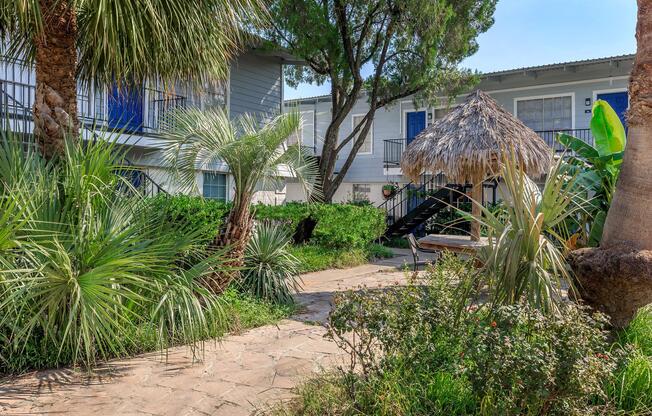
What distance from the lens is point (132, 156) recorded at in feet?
44.7

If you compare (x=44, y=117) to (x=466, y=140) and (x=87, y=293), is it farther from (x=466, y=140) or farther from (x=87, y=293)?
(x=466, y=140)

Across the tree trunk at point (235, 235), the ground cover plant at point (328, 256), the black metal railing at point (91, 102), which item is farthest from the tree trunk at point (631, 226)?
the black metal railing at point (91, 102)

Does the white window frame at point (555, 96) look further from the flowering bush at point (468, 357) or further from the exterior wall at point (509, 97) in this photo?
the flowering bush at point (468, 357)

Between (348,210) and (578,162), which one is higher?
(578,162)

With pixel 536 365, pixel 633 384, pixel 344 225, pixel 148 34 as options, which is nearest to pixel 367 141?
pixel 344 225

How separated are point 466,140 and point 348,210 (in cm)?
423

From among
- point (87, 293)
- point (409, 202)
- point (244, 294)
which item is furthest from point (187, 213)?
point (409, 202)

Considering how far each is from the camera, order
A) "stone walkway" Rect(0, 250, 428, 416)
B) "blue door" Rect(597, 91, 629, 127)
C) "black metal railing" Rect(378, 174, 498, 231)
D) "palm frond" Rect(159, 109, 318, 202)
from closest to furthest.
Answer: "stone walkway" Rect(0, 250, 428, 416) → "palm frond" Rect(159, 109, 318, 202) → "blue door" Rect(597, 91, 629, 127) → "black metal railing" Rect(378, 174, 498, 231)

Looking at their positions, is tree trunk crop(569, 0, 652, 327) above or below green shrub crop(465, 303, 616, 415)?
above

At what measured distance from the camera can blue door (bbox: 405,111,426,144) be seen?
70.7 ft

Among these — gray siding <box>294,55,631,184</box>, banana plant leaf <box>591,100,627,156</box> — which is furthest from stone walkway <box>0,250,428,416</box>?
gray siding <box>294,55,631,184</box>

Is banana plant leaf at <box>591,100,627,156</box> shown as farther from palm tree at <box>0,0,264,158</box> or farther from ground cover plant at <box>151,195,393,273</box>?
ground cover plant at <box>151,195,393,273</box>

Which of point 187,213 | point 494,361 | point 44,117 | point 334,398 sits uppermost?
point 44,117

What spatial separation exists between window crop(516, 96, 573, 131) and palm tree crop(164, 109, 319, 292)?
48.4 ft
